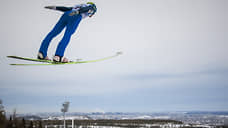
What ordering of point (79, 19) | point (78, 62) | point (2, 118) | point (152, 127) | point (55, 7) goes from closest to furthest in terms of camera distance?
point (55, 7) → point (79, 19) → point (78, 62) → point (2, 118) → point (152, 127)

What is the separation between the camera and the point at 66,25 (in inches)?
257

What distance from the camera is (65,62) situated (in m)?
6.71

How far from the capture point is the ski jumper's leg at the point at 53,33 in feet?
20.9

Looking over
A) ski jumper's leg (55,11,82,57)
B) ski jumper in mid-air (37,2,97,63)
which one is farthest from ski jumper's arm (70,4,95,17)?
ski jumper's leg (55,11,82,57)

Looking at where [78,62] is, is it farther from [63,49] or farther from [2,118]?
[2,118]

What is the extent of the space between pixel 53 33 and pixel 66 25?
1.35ft

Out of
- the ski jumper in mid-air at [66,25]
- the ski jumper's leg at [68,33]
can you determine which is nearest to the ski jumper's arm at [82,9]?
the ski jumper in mid-air at [66,25]

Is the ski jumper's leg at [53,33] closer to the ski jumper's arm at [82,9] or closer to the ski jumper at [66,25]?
the ski jumper at [66,25]

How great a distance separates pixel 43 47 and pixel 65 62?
71 cm

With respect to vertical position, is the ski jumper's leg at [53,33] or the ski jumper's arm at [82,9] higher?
the ski jumper's arm at [82,9]

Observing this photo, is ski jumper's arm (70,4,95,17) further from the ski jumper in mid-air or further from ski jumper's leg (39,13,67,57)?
ski jumper's leg (39,13,67,57)

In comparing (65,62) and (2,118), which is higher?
(65,62)

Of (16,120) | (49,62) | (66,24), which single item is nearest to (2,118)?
(16,120)

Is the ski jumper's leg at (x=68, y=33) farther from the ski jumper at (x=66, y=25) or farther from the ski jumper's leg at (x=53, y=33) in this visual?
the ski jumper's leg at (x=53, y=33)
